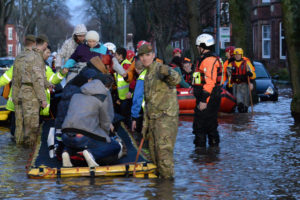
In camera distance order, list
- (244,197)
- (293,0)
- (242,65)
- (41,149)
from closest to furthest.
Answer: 1. (244,197)
2. (41,149)
3. (293,0)
4. (242,65)

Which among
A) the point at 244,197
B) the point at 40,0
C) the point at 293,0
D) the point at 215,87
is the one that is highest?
the point at 40,0

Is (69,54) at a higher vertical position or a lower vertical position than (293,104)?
→ higher

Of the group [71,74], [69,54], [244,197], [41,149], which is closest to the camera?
[244,197]

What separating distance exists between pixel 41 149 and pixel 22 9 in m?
61.8

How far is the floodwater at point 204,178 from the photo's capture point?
334 inches

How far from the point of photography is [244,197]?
8305 millimetres

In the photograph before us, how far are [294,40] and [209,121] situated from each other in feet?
19.0

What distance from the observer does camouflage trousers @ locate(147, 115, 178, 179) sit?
9320 millimetres

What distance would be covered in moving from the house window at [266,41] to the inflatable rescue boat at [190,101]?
98.9 feet

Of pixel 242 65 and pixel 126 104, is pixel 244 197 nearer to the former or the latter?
pixel 126 104

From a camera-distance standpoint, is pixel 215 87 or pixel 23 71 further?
pixel 23 71

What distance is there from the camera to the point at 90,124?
31.6 ft

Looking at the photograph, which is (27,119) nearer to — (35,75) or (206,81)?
(35,75)

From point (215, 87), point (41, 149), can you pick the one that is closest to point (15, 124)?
point (41, 149)
